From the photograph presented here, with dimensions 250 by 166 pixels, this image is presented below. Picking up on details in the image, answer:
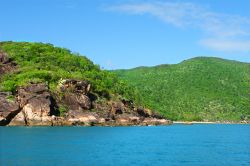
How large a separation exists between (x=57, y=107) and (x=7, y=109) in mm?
19302

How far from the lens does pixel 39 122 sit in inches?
6501

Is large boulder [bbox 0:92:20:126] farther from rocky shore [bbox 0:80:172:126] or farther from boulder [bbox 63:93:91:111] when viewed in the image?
boulder [bbox 63:93:91:111]

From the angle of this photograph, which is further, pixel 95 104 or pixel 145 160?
pixel 95 104

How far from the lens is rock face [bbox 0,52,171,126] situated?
165637 mm

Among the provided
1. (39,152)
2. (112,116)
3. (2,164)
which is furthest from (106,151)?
(112,116)

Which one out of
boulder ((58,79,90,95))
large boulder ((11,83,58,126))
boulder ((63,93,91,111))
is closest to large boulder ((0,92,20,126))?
large boulder ((11,83,58,126))

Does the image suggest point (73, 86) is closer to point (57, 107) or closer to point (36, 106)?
point (57, 107)

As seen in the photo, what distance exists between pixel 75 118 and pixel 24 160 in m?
104

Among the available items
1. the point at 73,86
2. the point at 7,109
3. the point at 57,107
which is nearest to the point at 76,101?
the point at 73,86

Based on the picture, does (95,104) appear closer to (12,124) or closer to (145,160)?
(12,124)

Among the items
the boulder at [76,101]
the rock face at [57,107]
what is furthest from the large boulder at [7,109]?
the boulder at [76,101]

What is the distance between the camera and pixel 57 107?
579 ft

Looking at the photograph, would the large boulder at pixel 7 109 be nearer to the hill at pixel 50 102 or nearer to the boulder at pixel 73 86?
the hill at pixel 50 102

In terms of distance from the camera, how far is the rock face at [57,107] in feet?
543
